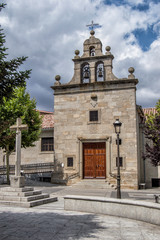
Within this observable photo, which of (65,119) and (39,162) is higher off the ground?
(65,119)

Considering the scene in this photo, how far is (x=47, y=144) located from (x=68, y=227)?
59.8ft

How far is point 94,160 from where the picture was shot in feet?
66.3

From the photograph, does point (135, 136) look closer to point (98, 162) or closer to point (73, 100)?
point (98, 162)

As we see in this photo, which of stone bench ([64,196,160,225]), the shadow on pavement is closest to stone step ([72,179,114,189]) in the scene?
stone bench ([64,196,160,225])

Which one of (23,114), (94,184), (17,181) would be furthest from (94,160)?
(17,181)

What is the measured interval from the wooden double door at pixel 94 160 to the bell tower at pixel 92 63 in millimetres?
5260

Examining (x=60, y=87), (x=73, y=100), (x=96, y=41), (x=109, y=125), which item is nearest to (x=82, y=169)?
(x=109, y=125)

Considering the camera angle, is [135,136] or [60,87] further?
[60,87]

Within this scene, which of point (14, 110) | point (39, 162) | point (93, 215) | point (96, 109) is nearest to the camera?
point (93, 215)

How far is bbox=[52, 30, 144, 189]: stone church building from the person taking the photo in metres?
19.5

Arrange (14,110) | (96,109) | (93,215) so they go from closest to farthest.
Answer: (93,215) → (14,110) → (96,109)

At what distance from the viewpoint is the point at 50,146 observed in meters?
25.0

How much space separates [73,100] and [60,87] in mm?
1596

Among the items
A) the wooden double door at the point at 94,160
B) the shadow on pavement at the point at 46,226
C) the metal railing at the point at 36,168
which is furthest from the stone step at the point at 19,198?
the metal railing at the point at 36,168
